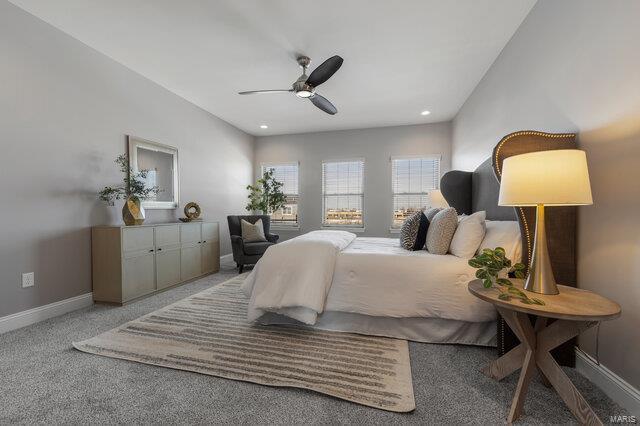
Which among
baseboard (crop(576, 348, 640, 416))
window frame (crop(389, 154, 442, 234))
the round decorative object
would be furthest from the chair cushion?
baseboard (crop(576, 348, 640, 416))

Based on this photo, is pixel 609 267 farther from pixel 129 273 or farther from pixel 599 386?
pixel 129 273

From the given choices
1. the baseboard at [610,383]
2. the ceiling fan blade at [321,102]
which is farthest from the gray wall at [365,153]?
the baseboard at [610,383]

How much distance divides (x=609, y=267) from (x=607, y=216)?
0.28 metres

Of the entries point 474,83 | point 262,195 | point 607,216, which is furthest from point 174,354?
point 474,83

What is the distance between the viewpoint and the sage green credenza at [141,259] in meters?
2.98

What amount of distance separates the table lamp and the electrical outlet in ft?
12.6

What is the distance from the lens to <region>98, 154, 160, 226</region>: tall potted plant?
3203 mm

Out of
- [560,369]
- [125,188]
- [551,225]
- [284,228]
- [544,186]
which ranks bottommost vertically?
[560,369]

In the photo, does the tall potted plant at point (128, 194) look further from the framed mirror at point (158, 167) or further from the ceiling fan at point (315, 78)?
the ceiling fan at point (315, 78)

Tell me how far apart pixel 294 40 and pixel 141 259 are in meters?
2.91

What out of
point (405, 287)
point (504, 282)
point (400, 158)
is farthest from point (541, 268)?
point (400, 158)

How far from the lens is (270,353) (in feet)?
6.49

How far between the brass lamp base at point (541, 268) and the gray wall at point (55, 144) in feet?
12.8

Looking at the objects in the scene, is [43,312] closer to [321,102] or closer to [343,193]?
[321,102]
